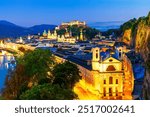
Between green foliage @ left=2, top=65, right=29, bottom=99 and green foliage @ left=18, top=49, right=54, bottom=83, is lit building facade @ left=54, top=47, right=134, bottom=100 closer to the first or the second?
green foliage @ left=18, top=49, right=54, bottom=83

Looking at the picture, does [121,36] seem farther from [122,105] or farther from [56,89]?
[122,105]

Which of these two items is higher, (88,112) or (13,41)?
(88,112)

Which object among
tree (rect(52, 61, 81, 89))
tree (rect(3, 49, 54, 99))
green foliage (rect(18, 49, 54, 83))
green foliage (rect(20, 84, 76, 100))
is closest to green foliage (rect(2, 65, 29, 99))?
tree (rect(3, 49, 54, 99))

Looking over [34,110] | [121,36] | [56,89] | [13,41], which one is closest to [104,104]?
[34,110]

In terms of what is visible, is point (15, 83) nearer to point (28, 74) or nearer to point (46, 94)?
point (28, 74)

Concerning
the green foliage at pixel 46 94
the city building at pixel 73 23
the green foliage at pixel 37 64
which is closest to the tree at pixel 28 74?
the green foliage at pixel 37 64

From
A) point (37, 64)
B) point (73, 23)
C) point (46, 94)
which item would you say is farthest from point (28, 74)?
point (73, 23)

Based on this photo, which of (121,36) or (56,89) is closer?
(56,89)

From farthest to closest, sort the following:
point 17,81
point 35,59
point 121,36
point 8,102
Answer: point 121,36 → point 35,59 → point 17,81 → point 8,102

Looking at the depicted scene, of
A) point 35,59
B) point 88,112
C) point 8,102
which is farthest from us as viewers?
point 35,59
